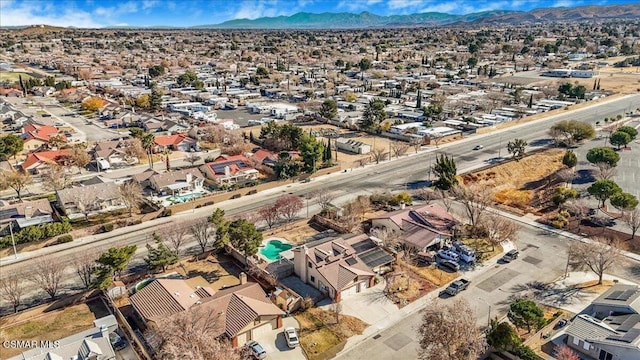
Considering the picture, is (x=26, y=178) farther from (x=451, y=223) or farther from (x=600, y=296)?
(x=600, y=296)

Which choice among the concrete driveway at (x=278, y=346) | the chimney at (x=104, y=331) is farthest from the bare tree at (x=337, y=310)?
the chimney at (x=104, y=331)

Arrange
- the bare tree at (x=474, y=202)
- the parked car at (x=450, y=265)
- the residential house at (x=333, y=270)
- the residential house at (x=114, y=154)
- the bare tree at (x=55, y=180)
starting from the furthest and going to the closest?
1. the residential house at (x=114, y=154)
2. the bare tree at (x=55, y=180)
3. the bare tree at (x=474, y=202)
4. the parked car at (x=450, y=265)
5. the residential house at (x=333, y=270)

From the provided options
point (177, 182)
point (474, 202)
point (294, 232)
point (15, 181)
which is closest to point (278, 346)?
point (294, 232)

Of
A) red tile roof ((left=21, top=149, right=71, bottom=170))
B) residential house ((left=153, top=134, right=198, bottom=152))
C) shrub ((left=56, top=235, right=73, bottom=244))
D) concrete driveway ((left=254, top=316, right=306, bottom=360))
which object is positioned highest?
red tile roof ((left=21, top=149, right=71, bottom=170))

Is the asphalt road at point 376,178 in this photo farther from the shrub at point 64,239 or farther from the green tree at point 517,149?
the green tree at point 517,149

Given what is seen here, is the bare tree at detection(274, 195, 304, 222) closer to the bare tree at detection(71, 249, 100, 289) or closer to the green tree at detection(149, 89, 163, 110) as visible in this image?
the bare tree at detection(71, 249, 100, 289)

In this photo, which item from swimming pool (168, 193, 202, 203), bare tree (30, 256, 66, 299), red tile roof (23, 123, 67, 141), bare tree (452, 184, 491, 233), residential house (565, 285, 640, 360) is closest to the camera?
residential house (565, 285, 640, 360)

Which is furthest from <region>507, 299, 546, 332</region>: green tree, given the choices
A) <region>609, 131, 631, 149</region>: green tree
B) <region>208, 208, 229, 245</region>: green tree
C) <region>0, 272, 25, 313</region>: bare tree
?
<region>609, 131, 631, 149</region>: green tree
